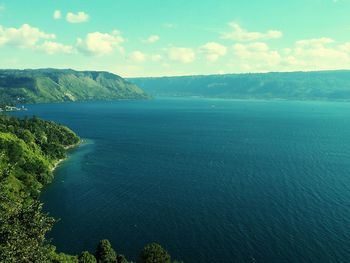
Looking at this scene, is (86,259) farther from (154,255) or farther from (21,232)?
(21,232)

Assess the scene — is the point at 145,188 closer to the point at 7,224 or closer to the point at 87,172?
the point at 87,172

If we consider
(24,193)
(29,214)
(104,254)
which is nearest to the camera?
(29,214)

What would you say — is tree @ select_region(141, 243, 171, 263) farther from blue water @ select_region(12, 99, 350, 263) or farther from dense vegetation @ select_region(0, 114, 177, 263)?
blue water @ select_region(12, 99, 350, 263)

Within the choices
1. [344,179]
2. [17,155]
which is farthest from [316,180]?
[17,155]

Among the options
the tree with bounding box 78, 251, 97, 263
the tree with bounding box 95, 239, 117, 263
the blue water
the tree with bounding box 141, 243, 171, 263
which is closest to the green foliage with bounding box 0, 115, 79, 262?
the tree with bounding box 78, 251, 97, 263

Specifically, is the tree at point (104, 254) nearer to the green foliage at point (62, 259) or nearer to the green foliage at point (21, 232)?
the green foliage at point (62, 259)

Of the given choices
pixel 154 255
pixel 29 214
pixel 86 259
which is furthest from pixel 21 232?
pixel 154 255

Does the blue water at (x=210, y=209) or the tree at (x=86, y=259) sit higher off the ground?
the tree at (x=86, y=259)

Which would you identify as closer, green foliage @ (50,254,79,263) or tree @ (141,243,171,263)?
green foliage @ (50,254,79,263)

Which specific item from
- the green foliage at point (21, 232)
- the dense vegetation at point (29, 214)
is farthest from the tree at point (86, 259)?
the green foliage at point (21, 232)
